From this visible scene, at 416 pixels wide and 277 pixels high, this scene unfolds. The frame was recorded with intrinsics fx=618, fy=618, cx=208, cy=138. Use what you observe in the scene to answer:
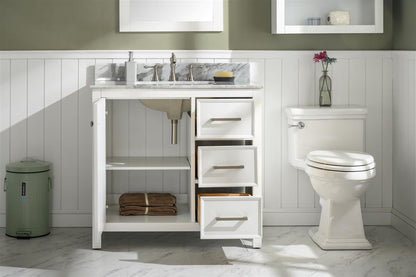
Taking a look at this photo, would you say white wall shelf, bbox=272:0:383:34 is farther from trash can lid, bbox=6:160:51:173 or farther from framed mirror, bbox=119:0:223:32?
trash can lid, bbox=6:160:51:173

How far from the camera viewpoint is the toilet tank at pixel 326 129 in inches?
135

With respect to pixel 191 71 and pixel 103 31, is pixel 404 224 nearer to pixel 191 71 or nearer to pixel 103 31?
pixel 191 71

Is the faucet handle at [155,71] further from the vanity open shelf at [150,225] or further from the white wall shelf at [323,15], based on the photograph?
the vanity open shelf at [150,225]

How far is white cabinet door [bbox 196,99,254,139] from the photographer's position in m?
3.07

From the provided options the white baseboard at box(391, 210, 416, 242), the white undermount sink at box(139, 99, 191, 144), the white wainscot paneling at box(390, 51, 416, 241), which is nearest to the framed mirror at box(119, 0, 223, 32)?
the white undermount sink at box(139, 99, 191, 144)

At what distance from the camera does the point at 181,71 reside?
3576 millimetres

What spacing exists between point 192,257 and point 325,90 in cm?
127

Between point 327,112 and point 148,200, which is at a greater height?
point 327,112

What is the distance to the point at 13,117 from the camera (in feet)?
11.8

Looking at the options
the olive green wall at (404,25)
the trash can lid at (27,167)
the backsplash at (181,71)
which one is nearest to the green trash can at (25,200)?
the trash can lid at (27,167)

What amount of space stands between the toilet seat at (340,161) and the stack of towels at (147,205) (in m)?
0.78

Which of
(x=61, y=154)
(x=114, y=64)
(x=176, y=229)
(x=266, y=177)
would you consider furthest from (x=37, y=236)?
(x=266, y=177)

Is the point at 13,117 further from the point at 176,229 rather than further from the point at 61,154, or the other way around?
the point at 176,229

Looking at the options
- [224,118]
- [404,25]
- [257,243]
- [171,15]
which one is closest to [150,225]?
[257,243]
